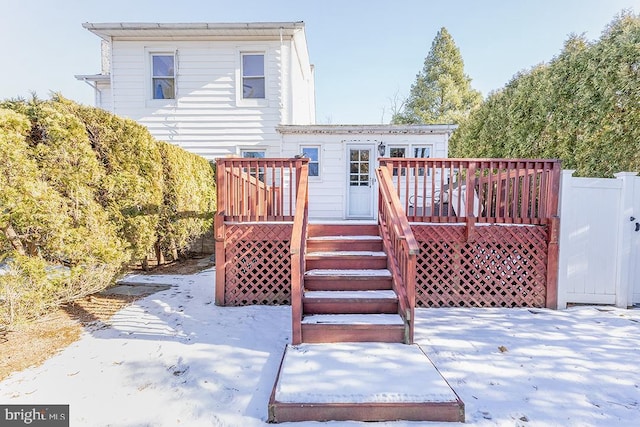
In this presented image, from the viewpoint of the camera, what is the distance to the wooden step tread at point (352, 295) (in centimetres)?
329

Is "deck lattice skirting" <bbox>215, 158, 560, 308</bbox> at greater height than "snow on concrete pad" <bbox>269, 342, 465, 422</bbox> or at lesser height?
greater

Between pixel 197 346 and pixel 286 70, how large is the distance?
7.61m

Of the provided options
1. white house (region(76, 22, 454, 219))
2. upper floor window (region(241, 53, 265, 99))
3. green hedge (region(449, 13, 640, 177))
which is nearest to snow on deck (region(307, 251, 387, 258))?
white house (region(76, 22, 454, 219))

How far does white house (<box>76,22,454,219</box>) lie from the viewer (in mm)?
7945

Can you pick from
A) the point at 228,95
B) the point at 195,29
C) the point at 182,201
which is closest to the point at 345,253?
→ the point at 182,201

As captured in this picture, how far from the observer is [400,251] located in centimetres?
342

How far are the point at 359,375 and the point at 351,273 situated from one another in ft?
4.60

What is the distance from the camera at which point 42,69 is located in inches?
526

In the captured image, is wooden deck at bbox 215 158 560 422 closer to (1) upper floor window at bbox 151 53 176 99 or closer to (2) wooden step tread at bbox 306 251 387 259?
(2) wooden step tread at bbox 306 251 387 259

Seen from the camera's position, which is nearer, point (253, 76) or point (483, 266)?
point (483, 266)

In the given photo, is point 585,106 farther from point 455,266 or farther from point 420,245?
point 420,245

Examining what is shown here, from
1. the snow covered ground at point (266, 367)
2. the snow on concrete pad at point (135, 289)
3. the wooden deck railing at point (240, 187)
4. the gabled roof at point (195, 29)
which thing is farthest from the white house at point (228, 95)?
the snow covered ground at point (266, 367)

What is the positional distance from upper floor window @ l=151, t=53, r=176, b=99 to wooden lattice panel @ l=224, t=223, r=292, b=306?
6544 mm

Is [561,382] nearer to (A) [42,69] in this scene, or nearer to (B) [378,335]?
(B) [378,335]
